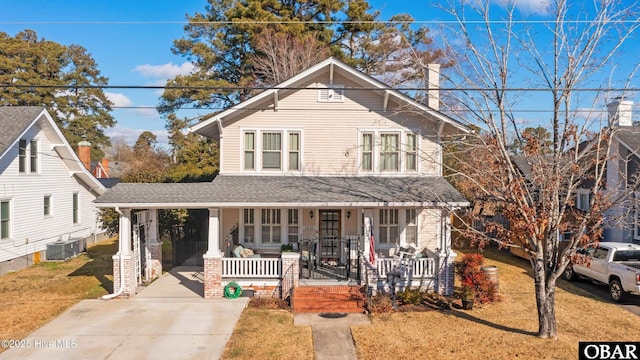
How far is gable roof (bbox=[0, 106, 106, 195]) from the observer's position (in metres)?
18.3

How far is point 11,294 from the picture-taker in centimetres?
1442

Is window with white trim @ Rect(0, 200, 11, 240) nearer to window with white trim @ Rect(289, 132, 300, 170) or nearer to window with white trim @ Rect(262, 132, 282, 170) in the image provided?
window with white trim @ Rect(262, 132, 282, 170)

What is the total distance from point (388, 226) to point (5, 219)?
16.4 meters

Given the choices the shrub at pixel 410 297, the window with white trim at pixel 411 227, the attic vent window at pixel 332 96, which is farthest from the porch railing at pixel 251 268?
the attic vent window at pixel 332 96

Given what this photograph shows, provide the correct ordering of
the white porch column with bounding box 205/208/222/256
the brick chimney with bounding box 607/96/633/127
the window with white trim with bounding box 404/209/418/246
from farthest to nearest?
the window with white trim with bounding box 404/209/418/246 < the white porch column with bounding box 205/208/222/256 < the brick chimney with bounding box 607/96/633/127

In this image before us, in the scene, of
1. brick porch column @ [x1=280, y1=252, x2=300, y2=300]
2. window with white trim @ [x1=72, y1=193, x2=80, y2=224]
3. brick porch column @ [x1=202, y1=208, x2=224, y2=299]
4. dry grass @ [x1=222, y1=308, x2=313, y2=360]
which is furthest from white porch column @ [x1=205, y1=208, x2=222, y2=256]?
window with white trim @ [x1=72, y1=193, x2=80, y2=224]

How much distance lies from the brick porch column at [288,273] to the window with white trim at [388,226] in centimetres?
445

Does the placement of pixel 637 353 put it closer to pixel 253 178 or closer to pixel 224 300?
pixel 224 300

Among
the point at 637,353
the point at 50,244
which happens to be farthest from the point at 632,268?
the point at 50,244

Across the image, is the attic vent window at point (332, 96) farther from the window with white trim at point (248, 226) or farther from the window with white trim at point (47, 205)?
the window with white trim at point (47, 205)

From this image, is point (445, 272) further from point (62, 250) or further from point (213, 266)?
point (62, 250)

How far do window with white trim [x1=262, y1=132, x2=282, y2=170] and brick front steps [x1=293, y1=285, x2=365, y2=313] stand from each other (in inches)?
210

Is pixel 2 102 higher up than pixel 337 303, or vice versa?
pixel 2 102

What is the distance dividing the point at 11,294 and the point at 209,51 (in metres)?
24.8
